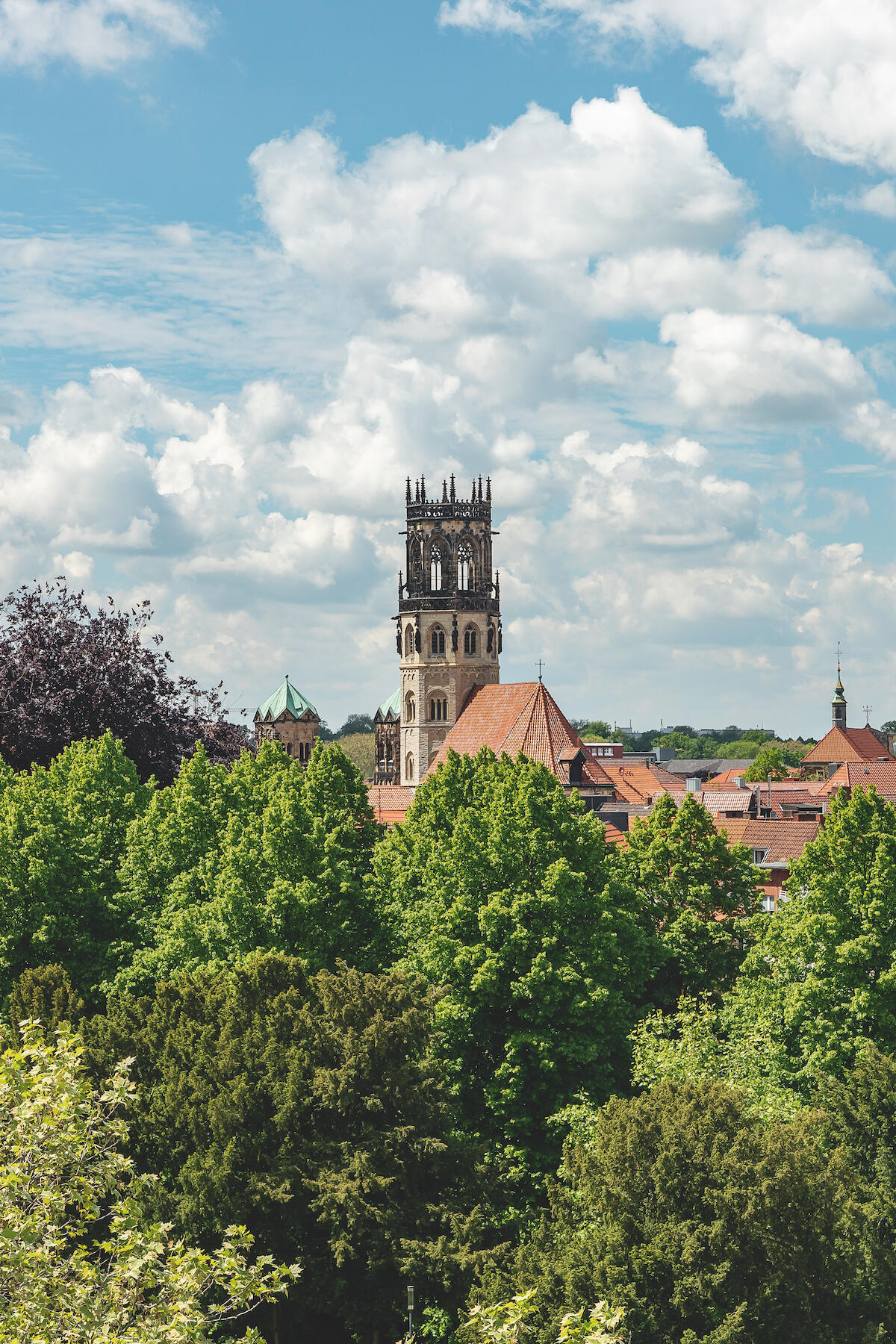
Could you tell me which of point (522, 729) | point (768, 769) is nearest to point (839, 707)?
point (768, 769)

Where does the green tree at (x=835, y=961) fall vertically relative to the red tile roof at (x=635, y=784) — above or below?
below

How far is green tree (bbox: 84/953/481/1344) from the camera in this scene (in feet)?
89.8

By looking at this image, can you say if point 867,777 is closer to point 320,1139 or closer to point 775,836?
point 775,836

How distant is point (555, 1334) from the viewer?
2167cm

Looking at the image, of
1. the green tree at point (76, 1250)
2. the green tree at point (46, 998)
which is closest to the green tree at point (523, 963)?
the green tree at point (46, 998)

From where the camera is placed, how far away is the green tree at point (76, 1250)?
13328mm

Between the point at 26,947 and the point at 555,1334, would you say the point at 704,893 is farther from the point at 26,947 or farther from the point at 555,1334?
the point at 555,1334

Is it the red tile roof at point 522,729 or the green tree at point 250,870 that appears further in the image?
the red tile roof at point 522,729

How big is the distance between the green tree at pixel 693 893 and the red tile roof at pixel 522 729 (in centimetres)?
2001

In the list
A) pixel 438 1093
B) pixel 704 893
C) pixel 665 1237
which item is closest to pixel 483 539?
pixel 704 893

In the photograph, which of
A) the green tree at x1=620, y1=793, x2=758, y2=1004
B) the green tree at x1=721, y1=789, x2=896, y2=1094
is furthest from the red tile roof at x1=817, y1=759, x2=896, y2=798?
the green tree at x1=721, y1=789, x2=896, y2=1094

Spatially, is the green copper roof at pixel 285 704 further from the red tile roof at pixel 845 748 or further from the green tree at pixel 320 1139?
the green tree at pixel 320 1139

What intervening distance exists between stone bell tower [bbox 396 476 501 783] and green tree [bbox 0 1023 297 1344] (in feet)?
282

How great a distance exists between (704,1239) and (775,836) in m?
45.2
